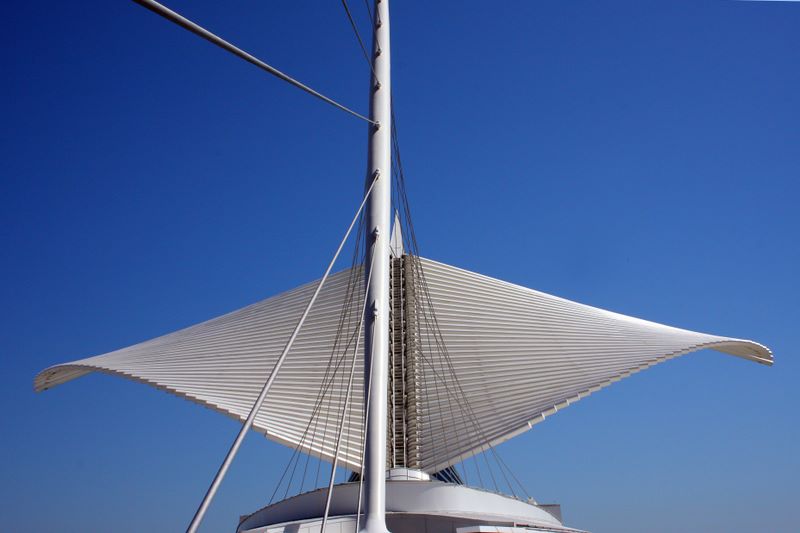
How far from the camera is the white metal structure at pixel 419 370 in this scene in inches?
645

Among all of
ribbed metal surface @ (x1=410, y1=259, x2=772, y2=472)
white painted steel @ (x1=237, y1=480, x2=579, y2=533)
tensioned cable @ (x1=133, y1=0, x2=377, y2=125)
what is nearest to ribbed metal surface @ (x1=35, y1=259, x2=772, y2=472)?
ribbed metal surface @ (x1=410, y1=259, x2=772, y2=472)

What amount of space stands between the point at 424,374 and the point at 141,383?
24.5 ft

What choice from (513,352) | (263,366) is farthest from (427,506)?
(263,366)

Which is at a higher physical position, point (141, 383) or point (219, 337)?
point (219, 337)

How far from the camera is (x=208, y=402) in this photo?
17.5m

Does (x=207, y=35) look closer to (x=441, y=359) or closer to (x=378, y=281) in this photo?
(x=378, y=281)

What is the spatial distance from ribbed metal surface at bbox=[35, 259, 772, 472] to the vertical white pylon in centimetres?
808

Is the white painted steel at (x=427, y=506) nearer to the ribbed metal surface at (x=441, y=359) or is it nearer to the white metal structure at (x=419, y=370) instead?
the white metal structure at (x=419, y=370)

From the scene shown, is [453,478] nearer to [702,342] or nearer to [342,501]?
[342,501]

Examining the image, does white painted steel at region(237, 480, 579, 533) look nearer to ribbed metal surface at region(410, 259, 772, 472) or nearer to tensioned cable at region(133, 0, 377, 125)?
ribbed metal surface at region(410, 259, 772, 472)

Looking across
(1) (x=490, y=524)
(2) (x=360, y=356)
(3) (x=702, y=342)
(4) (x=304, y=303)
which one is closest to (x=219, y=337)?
(4) (x=304, y=303)

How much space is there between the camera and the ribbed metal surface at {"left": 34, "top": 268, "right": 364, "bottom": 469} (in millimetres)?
18141

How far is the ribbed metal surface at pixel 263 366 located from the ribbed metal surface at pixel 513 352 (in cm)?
225

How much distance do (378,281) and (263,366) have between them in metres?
10.2
